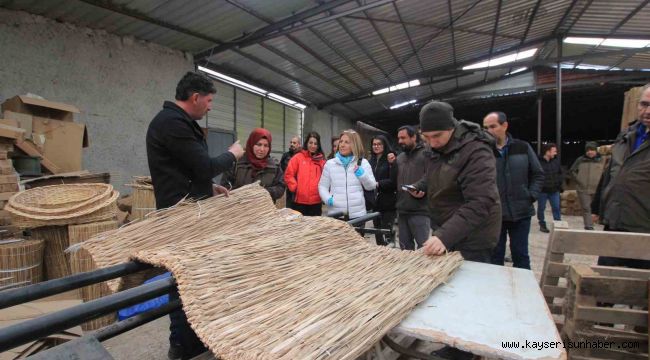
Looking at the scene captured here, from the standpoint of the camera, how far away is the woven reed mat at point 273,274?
33.3 inches

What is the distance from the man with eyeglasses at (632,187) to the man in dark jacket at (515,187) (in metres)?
0.58

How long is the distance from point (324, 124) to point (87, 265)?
31.8 feet

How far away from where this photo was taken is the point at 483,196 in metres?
1.64

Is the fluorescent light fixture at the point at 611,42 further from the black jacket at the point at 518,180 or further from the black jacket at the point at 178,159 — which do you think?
the black jacket at the point at 178,159

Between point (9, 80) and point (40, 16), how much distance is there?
877mm

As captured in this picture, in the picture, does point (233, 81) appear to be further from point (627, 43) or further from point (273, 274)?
point (627, 43)

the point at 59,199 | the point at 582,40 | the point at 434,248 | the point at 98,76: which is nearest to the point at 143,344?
the point at 59,199

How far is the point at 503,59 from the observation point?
33.1 ft

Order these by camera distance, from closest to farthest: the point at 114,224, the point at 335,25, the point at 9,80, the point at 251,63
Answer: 1. the point at 114,224
2. the point at 9,80
3. the point at 335,25
4. the point at 251,63

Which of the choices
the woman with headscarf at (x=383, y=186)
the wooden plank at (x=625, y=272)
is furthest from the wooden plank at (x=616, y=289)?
the woman with headscarf at (x=383, y=186)

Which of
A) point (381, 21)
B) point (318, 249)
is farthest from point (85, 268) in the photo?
point (381, 21)

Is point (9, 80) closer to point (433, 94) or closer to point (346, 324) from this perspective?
point (346, 324)

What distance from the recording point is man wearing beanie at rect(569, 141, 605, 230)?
19.4ft

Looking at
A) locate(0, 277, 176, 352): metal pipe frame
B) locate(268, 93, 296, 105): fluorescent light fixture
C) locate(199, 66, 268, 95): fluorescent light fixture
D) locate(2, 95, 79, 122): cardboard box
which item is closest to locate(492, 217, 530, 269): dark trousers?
locate(0, 277, 176, 352): metal pipe frame
